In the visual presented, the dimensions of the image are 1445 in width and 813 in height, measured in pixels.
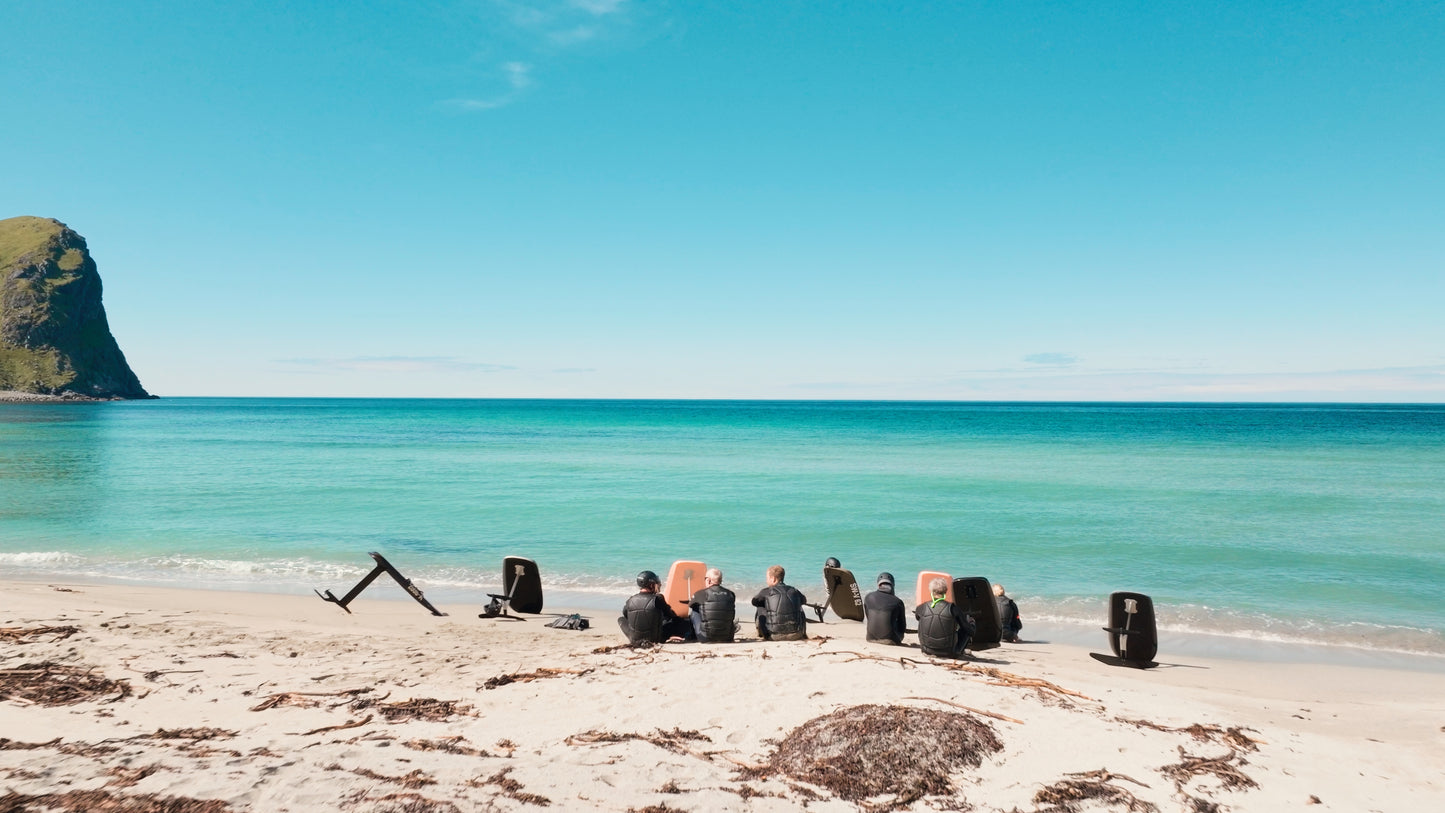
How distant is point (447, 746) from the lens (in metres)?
5.96

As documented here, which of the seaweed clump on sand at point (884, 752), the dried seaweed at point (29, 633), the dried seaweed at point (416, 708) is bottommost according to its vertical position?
the dried seaweed at point (29, 633)

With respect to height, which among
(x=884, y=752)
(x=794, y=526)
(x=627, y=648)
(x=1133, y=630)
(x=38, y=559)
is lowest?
(x=38, y=559)

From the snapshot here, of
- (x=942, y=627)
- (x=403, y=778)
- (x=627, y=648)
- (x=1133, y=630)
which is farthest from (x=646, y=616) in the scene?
(x=1133, y=630)

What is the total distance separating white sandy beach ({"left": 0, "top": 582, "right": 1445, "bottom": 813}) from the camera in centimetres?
495

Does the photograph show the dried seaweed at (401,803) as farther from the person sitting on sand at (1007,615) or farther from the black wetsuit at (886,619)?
the person sitting on sand at (1007,615)

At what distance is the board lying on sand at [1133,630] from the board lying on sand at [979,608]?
1.60 metres

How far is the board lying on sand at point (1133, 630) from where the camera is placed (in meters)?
10.6

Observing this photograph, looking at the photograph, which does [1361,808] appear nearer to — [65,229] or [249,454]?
[249,454]

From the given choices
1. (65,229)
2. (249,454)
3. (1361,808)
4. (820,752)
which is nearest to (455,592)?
(820,752)

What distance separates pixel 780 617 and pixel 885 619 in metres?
1.51

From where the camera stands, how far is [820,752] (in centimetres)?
613

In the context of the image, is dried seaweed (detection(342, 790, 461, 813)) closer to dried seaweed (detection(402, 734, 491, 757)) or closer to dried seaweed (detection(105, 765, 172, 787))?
dried seaweed (detection(402, 734, 491, 757))

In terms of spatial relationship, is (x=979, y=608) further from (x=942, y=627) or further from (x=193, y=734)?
(x=193, y=734)

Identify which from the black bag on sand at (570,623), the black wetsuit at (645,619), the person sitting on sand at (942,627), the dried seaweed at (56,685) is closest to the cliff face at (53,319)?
the dried seaweed at (56,685)
